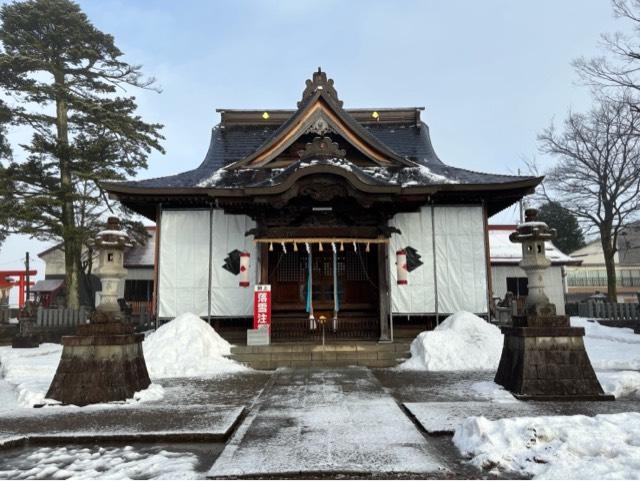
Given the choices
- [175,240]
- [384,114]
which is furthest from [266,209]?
[384,114]

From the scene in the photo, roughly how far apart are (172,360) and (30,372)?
3.12m

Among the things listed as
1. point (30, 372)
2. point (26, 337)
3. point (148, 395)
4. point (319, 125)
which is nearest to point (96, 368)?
point (148, 395)

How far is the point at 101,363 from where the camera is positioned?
6.71 meters

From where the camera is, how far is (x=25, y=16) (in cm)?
1936

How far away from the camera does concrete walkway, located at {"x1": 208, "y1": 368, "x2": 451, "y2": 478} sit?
383 cm

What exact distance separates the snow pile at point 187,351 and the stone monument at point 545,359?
6.17m

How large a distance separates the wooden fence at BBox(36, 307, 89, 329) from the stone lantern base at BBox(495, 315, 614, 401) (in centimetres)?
1472

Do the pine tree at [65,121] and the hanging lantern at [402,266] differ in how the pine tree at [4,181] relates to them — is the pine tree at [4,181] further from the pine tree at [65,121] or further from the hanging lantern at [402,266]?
the hanging lantern at [402,266]

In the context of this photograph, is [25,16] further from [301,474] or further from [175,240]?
[301,474]

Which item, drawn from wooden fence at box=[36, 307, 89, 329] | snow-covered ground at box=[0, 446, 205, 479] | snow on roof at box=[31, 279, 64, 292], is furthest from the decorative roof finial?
snow on roof at box=[31, 279, 64, 292]

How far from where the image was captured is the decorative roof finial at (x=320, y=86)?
554 inches

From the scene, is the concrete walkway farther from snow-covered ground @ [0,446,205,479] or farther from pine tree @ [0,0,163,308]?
pine tree @ [0,0,163,308]

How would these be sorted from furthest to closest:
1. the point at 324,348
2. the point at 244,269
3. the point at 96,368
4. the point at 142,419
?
the point at 244,269, the point at 324,348, the point at 96,368, the point at 142,419

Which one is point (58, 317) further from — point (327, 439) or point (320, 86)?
point (327, 439)
